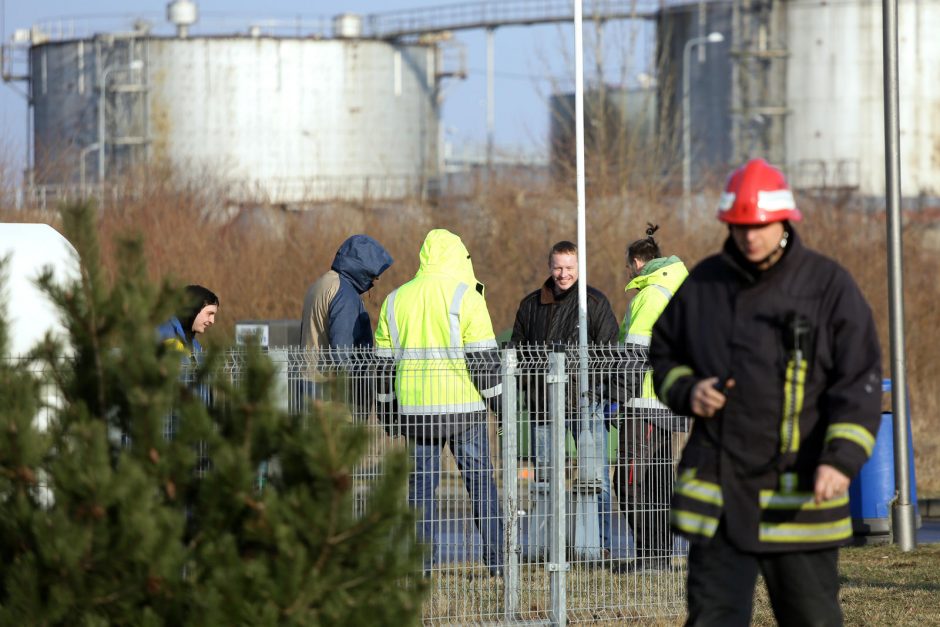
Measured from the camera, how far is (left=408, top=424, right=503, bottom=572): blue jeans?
774 centimetres

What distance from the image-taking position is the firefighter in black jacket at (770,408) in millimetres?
4953

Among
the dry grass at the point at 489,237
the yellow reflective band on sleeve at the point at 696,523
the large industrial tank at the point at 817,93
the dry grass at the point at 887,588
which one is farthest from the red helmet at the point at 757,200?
the large industrial tank at the point at 817,93

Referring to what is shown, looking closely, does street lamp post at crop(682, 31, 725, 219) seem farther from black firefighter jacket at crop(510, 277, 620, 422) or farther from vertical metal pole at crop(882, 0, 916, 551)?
black firefighter jacket at crop(510, 277, 620, 422)

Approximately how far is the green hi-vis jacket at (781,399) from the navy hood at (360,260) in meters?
4.61

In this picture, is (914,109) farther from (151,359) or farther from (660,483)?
(151,359)

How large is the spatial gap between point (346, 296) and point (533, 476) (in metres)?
1.91

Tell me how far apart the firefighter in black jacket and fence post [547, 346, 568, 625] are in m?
2.69

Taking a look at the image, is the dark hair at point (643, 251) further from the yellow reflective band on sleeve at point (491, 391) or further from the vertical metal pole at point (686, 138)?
the vertical metal pole at point (686, 138)

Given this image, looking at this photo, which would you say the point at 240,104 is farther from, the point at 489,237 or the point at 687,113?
the point at 489,237

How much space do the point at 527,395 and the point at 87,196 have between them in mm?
3693

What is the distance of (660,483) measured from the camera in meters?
8.32

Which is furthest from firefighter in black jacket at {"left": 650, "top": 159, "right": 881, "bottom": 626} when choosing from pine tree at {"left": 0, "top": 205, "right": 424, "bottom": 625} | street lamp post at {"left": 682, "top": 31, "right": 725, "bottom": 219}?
street lamp post at {"left": 682, "top": 31, "right": 725, "bottom": 219}

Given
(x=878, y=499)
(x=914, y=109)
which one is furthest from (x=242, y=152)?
(x=878, y=499)

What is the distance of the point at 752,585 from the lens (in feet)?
16.8
